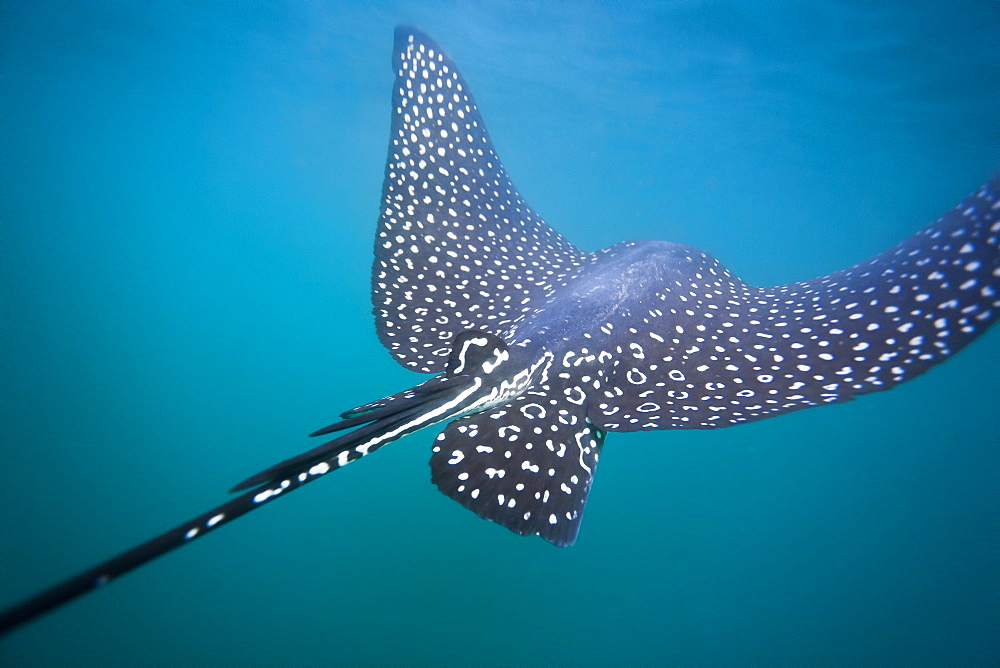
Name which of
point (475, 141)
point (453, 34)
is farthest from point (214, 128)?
point (475, 141)

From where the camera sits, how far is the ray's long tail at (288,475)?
884 millimetres

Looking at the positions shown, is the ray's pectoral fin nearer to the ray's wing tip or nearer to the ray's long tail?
the ray's long tail

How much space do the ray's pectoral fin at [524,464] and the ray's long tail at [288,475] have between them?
36 cm

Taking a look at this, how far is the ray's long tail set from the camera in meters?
0.88

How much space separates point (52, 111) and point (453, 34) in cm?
2231

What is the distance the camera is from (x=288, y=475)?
1364 millimetres

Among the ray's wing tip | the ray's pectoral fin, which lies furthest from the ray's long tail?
the ray's wing tip

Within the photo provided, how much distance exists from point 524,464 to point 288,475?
1.36 m

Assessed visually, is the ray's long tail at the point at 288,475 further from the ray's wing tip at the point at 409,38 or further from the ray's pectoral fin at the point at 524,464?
the ray's wing tip at the point at 409,38

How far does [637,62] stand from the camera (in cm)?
1311

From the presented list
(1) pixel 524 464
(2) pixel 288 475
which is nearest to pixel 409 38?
(1) pixel 524 464

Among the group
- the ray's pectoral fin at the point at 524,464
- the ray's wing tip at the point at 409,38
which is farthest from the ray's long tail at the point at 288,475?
the ray's wing tip at the point at 409,38

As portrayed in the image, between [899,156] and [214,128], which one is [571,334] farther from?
[214,128]

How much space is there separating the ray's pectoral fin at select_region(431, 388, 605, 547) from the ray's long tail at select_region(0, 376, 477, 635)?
0.36 meters
